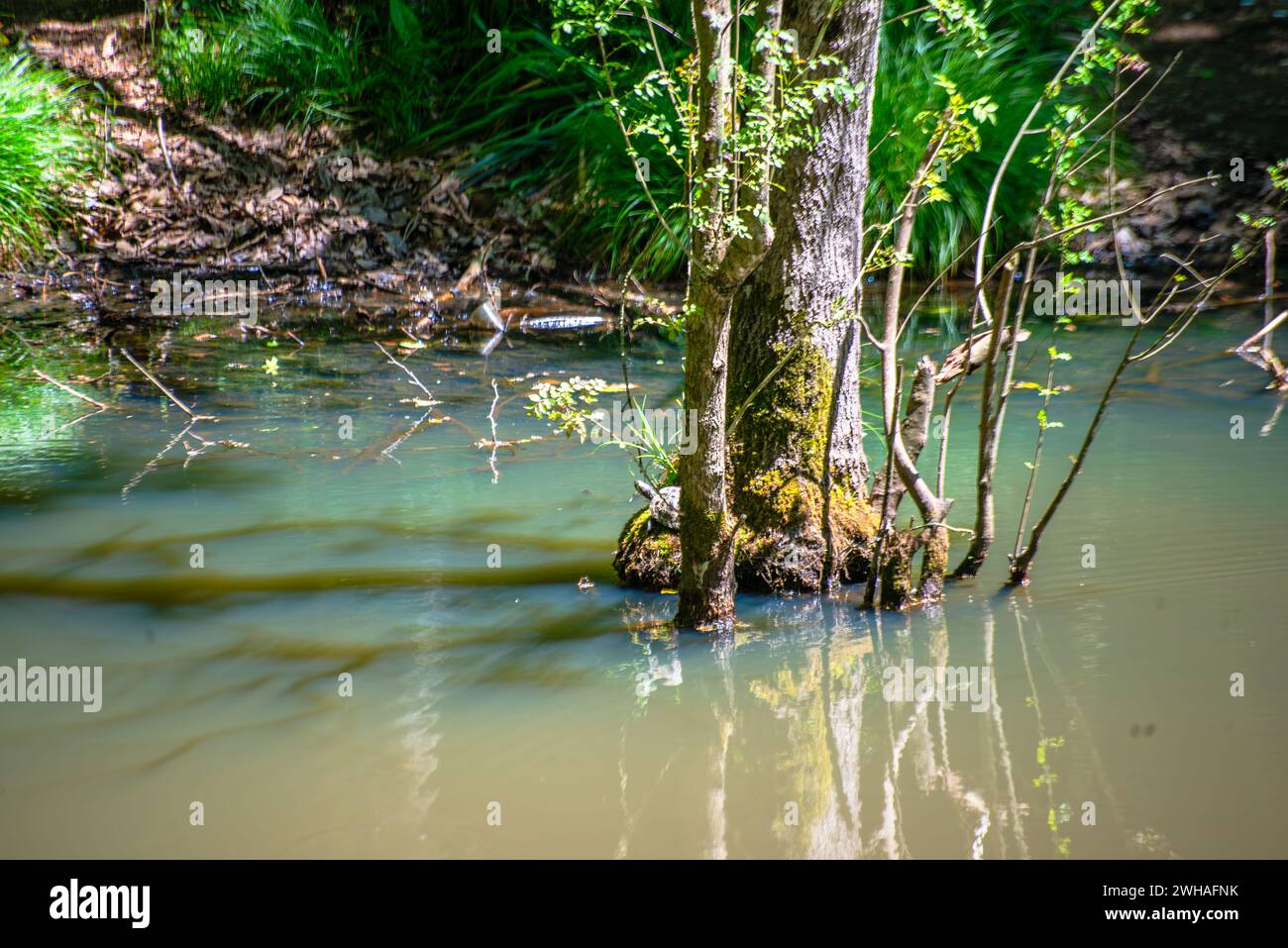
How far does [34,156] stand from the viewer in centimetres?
837

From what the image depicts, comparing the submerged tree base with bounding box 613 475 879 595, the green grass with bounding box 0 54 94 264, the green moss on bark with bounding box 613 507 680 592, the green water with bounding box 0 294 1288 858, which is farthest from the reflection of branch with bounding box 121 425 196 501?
the green grass with bounding box 0 54 94 264

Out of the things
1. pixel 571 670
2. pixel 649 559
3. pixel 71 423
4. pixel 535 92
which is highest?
pixel 535 92

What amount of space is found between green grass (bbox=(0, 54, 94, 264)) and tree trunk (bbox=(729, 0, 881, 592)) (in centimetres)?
693

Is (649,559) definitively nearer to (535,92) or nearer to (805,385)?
(805,385)

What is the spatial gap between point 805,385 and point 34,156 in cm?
727

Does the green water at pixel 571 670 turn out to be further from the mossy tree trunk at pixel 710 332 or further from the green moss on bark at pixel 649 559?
the mossy tree trunk at pixel 710 332

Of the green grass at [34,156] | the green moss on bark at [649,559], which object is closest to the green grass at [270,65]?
the green grass at [34,156]

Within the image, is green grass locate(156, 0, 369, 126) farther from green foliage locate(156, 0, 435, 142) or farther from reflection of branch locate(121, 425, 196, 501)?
reflection of branch locate(121, 425, 196, 501)

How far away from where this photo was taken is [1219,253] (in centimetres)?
795

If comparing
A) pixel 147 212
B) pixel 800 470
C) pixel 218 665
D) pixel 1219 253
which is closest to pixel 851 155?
pixel 800 470

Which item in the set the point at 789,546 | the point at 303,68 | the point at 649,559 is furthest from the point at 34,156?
the point at 789,546

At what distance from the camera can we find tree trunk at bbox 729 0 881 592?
350 cm

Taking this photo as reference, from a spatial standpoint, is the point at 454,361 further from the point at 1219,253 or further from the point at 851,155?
the point at 1219,253
